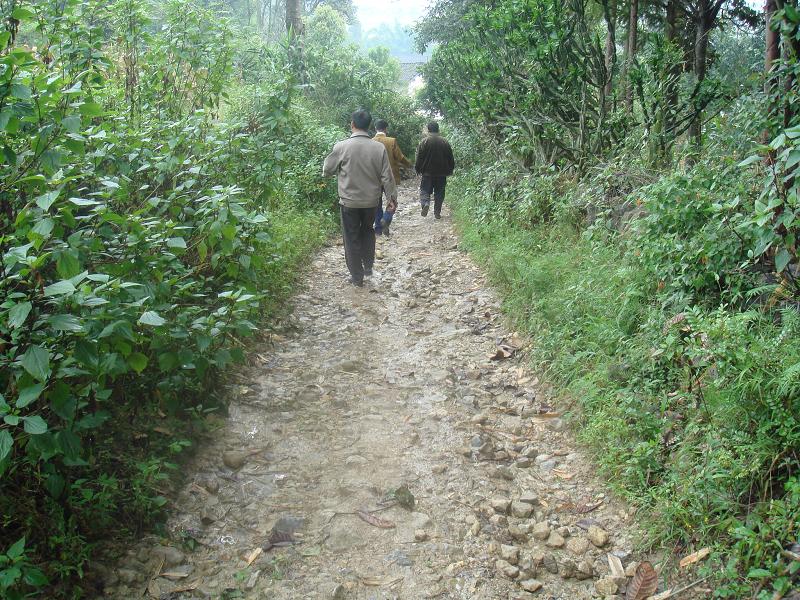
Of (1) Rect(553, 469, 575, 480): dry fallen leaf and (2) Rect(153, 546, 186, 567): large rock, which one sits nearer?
(2) Rect(153, 546, 186, 567): large rock

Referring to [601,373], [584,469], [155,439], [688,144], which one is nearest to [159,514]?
[155,439]

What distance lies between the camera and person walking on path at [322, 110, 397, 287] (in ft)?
27.4

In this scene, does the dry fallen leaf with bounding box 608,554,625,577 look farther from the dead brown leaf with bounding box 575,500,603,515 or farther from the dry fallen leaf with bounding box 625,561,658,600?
the dead brown leaf with bounding box 575,500,603,515

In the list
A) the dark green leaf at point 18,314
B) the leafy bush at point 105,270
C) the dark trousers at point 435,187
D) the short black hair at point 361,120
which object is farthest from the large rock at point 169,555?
the dark trousers at point 435,187

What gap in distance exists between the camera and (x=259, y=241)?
5.30 metres

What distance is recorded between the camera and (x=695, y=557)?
10.5 feet

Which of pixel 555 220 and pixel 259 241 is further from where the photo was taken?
pixel 555 220

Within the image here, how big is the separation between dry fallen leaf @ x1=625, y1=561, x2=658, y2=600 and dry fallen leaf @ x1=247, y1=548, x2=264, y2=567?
1.90 meters

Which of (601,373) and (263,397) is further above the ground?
(601,373)

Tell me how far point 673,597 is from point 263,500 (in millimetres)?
2339

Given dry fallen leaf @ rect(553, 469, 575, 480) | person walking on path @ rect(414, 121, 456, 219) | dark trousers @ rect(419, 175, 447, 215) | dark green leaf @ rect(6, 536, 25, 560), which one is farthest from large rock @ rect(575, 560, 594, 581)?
dark trousers @ rect(419, 175, 447, 215)

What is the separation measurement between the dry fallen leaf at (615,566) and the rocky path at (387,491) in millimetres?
10

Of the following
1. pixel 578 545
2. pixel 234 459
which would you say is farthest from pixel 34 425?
pixel 578 545

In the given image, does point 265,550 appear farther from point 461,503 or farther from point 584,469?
point 584,469
